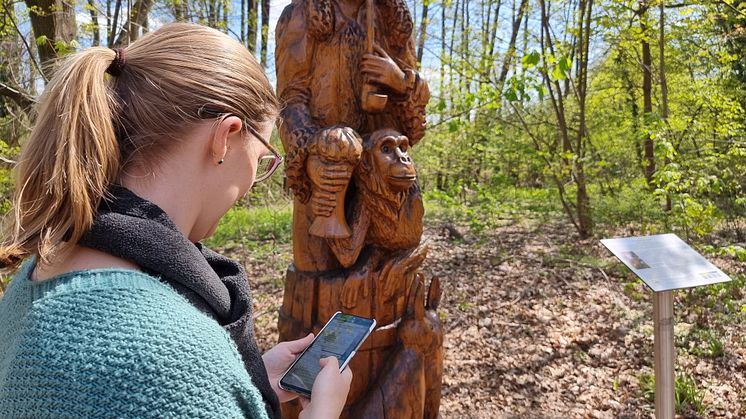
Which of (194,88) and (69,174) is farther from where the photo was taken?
(194,88)

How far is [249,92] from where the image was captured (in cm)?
121

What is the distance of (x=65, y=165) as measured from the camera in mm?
979

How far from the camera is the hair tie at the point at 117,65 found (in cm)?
112

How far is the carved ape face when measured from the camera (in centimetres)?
246

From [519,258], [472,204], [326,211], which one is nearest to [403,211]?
[326,211]

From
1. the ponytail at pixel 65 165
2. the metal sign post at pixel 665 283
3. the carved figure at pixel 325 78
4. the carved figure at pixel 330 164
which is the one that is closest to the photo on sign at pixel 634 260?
the metal sign post at pixel 665 283

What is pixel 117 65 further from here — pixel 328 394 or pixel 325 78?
pixel 325 78

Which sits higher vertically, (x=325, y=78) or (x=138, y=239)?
(x=325, y=78)

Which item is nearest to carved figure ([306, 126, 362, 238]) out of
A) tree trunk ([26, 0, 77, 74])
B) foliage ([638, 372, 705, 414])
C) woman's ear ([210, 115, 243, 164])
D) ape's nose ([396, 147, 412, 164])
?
ape's nose ([396, 147, 412, 164])

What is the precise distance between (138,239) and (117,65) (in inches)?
17.2

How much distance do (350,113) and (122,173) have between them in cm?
170

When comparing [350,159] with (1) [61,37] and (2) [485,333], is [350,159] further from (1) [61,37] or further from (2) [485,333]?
(1) [61,37]

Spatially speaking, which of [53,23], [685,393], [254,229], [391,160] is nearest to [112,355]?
[391,160]

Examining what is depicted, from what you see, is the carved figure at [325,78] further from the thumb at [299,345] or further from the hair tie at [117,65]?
the hair tie at [117,65]
